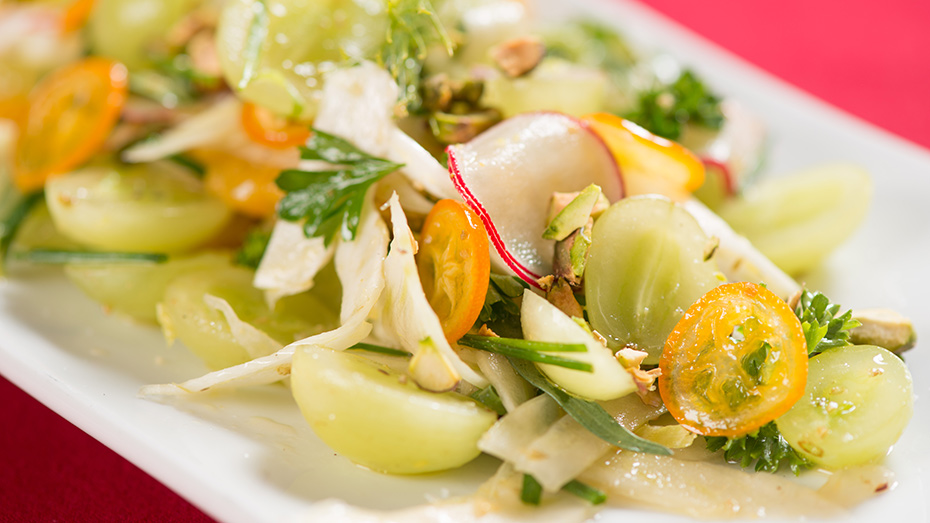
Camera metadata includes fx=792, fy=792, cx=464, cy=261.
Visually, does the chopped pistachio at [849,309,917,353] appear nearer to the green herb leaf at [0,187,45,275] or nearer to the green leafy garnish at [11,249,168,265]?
the green leafy garnish at [11,249,168,265]

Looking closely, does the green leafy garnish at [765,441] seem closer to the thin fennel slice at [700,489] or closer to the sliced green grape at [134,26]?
the thin fennel slice at [700,489]

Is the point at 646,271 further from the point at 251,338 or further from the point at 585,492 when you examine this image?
the point at 251,338

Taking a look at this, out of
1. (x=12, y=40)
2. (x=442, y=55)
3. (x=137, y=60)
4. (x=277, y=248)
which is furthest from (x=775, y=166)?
(x=12, y=40)

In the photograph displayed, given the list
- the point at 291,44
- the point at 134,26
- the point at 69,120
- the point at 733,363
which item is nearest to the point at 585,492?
the point at 733,363

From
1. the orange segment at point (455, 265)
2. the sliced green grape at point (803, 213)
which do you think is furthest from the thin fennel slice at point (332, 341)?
the sliced green grape at point (803, 213)

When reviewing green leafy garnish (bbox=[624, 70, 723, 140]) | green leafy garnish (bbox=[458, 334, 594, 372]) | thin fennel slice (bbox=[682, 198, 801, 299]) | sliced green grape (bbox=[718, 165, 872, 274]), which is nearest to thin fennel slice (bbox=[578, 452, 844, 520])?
green leafy garnish (bbox=[458, 334, 594, 372])

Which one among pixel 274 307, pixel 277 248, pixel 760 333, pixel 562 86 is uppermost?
pixel 562 86

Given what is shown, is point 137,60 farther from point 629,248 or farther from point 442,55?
point 629,248
